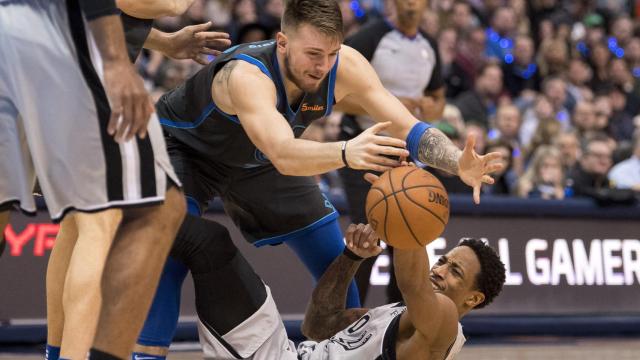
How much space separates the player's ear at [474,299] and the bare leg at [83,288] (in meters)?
1.60

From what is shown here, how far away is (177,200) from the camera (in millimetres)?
3365

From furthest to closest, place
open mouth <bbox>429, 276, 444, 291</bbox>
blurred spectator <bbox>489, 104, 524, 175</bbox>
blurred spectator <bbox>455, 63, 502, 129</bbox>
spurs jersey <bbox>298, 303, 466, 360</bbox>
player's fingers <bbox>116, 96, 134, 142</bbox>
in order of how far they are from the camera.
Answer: blurred spectator <bbox>455, 63, 502, 129</bbox> < blurred spectator <bbox>489, 104, 524, 175</bbox> < open mouth <bbox>429, 276, 444, 291</bbox> < spurs jersey <bbox>298, 303, 466, 360</bbox> < player's fingers <bbox>116, 96, 134, 142</bbox>

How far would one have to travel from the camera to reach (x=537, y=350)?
736 centimetres

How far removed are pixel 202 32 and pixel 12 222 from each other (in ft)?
9.26

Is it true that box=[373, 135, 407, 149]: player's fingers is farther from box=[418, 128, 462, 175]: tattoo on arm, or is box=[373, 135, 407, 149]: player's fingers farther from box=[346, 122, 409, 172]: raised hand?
box=[418, 128, 462, 175]: tattoo on arm

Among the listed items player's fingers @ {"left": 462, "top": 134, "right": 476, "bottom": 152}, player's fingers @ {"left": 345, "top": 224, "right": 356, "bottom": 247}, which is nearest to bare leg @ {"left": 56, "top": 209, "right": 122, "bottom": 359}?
player's fingers @ {"left": 345, "top": 224, "right": 356, "bottom": 247}

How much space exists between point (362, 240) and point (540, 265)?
402 cm

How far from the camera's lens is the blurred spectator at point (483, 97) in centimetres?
1125

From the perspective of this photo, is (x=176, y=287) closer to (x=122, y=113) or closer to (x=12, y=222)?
(x=122, y=113)

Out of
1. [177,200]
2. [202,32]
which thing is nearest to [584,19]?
[202,32]

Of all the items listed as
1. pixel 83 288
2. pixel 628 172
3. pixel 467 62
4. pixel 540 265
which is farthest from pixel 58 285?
pixel 467 62

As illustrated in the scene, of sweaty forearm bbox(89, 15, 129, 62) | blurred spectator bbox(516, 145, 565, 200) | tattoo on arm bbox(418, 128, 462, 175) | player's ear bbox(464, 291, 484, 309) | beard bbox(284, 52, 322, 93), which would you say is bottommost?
blurred spectator bbox(516, 145, 565, 200)

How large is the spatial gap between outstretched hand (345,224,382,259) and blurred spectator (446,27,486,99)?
7.66 m

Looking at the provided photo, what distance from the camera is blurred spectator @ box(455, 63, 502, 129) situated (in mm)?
11250
